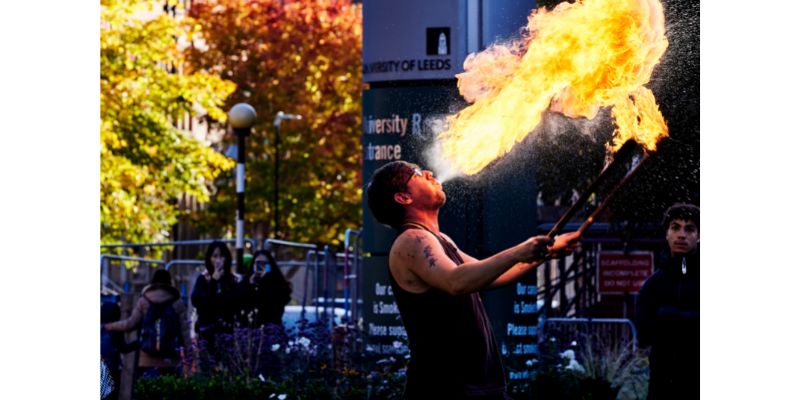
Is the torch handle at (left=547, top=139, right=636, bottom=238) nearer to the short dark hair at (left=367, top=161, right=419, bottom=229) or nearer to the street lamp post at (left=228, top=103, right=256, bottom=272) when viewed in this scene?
the short dark hair at (left=367, top=161, right=419, bottom=229)

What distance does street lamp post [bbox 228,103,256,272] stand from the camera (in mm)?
18828

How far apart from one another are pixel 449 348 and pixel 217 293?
631 cm

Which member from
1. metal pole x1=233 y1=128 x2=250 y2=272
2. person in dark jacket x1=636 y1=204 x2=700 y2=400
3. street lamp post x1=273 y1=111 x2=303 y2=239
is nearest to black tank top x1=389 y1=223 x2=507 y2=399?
person in dark jacket x1=636 y1=204 x2=700 y2=400

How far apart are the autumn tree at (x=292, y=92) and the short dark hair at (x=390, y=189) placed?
90.6 ft

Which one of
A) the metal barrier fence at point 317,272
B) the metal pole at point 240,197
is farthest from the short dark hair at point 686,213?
the metal pole at point 240,197

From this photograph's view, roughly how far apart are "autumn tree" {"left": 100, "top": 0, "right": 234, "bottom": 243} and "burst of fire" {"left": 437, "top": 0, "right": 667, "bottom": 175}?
39.4 feet

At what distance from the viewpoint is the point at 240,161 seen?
61.7 feet

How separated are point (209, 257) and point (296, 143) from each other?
23.1 m

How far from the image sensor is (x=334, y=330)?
13211mm

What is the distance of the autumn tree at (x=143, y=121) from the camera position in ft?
71.8

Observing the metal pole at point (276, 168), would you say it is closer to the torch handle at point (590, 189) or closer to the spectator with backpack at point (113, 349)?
the spectator with backpack at point (113, 349)

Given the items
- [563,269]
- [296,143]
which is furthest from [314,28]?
[563,269]

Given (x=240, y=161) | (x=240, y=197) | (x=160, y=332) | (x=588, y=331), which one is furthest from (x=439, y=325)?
(x=240, y=197)
